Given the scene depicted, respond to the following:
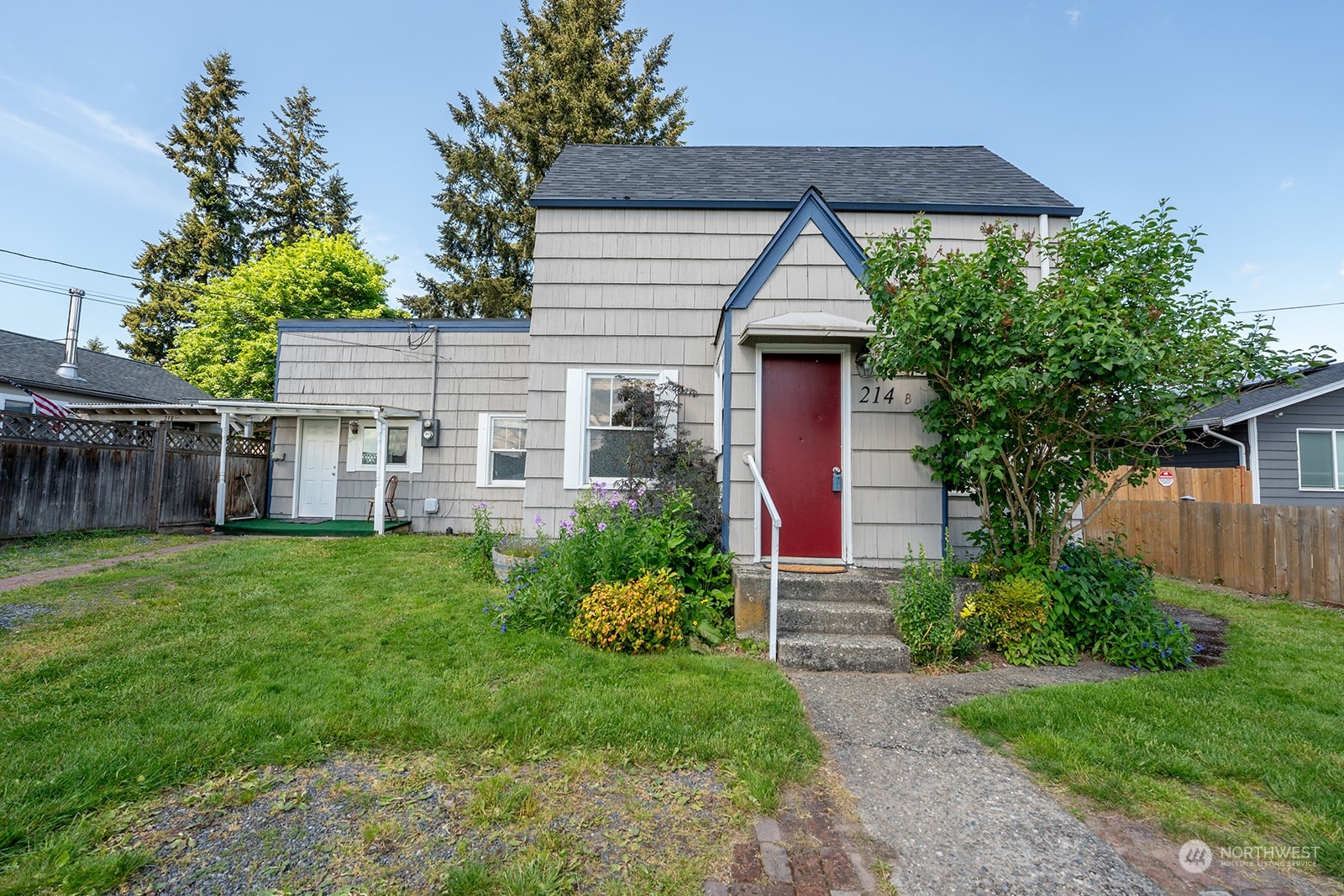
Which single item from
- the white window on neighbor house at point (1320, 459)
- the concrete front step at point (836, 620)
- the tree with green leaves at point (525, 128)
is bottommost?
the concrete front step at point (836, 620)

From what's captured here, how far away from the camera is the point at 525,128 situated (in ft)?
65.3

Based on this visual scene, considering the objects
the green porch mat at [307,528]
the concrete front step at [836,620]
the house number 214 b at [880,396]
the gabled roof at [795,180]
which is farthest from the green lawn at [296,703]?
the gabled roof at [795,180]

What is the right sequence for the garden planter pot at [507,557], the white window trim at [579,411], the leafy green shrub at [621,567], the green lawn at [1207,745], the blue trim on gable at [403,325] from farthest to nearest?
the blue trim on gable at [403,325]
the white window trim at [579,411]
the garden planter pot at [507,557]
the leafy green shrub at [621,567]
the green lawn at [1207,745]

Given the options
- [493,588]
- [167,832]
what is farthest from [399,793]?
[493,588]

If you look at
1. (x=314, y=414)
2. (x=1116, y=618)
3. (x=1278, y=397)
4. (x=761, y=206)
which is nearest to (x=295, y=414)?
(x=314, y=414)

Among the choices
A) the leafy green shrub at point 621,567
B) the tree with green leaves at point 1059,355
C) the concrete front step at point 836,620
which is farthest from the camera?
the leafy green shrub at point 621,567

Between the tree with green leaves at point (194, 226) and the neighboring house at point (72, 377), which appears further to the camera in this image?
the tree with green leaves at point (194, 226)

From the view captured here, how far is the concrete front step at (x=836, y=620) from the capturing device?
438cm

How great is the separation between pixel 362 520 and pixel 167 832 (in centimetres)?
1006

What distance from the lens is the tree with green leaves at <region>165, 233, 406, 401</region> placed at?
19109 millimetres

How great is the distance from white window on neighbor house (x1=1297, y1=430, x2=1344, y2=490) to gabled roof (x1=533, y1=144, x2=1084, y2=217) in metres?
9.14

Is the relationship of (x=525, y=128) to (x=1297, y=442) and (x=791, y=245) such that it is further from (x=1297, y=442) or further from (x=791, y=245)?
(x=1297, y=442)

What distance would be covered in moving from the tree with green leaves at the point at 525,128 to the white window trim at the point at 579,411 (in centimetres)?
1528

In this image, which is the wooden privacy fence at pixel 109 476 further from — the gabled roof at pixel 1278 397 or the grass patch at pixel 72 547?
the gabled roof at pixel 1278 397
